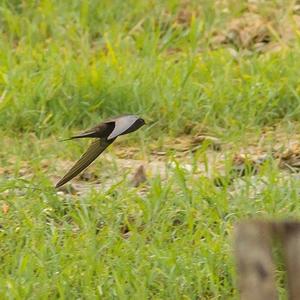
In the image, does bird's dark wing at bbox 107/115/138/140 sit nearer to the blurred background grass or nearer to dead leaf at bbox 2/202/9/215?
dead leaf at bbox 2/202/9/215

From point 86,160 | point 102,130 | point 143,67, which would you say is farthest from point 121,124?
point 143,67

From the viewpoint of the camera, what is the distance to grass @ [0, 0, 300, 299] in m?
4.65

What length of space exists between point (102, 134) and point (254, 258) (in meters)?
2.18

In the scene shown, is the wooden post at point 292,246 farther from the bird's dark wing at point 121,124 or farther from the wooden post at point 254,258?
the bird's dark wing at point 121,124

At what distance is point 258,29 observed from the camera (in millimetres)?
7051

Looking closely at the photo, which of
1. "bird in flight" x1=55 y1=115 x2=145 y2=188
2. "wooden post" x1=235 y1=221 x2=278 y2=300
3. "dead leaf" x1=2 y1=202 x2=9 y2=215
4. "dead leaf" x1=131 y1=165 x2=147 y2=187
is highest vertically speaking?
"wooden post" x1=235 y1=221 x2=278 y2=300

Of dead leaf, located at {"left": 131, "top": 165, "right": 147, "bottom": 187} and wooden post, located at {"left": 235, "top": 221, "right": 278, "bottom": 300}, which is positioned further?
dead leaf, located at {"left": 131, "top": 165, "right": 147, "bottom": 187}

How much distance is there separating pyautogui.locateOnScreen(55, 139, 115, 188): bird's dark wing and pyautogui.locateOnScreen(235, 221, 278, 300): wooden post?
225cm

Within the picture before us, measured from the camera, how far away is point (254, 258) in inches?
126

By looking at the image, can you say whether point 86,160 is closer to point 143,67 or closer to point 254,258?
point 143,67

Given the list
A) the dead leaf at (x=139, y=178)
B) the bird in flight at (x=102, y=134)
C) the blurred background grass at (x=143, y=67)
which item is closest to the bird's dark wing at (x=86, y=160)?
the bird in flight at (x=102, y=134)

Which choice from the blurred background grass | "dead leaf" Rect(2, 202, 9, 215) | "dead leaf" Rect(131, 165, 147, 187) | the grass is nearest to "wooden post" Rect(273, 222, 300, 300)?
the grass

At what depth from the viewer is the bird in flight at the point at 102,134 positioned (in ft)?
17.1

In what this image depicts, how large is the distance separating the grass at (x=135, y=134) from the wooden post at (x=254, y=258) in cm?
129
